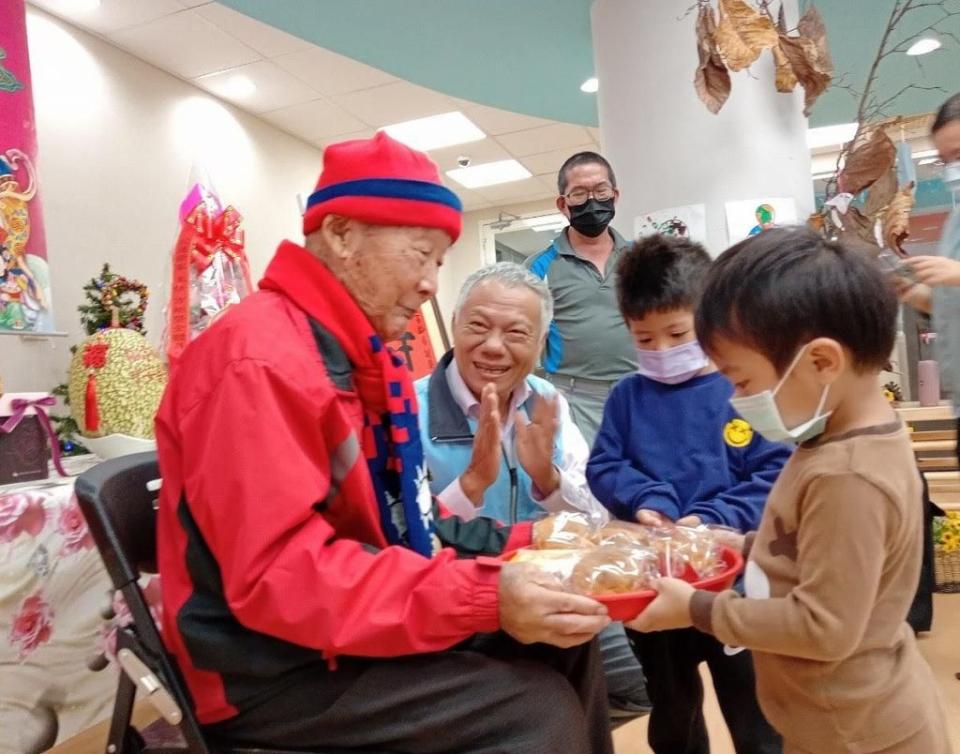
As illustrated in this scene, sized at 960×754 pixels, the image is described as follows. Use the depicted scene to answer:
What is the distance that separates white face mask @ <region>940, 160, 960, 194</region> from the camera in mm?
2070

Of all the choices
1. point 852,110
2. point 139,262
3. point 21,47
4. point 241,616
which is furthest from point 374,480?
point 852,110

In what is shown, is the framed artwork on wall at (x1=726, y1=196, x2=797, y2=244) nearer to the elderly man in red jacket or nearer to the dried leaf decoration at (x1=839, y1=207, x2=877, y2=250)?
the dried leaf decoration at (x1=839, y1=207, x2=877, y2=250)

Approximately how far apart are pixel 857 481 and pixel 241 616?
0.71 m

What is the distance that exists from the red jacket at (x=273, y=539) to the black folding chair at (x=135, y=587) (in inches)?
1.0

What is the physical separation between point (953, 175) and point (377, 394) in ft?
6.20

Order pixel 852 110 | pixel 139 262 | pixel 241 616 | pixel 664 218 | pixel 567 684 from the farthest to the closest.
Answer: pixel 852 110
pixel 139 262
pixel 664 218
pixel 567 684
pixel 241 616

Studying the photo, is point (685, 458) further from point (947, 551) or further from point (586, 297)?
point (947, 551)

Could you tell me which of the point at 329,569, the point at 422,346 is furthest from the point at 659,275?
the point at 422,346

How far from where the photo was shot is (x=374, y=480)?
1019 mm

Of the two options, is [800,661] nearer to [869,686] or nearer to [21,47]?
[869,686]

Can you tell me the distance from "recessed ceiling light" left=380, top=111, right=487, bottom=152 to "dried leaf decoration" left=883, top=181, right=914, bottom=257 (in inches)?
126

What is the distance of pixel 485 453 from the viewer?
4.61ft

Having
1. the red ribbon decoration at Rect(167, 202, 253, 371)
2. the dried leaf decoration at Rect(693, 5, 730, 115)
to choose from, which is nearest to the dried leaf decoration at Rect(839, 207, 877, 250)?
the dried leaf decoration at Rect(693, 5, 730, 115)

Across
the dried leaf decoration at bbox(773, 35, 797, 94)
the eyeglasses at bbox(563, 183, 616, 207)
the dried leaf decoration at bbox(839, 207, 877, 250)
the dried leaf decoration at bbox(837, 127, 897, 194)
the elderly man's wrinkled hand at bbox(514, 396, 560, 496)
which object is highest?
the dried leaf decoration at bbox(773, 35, 797, 94)
